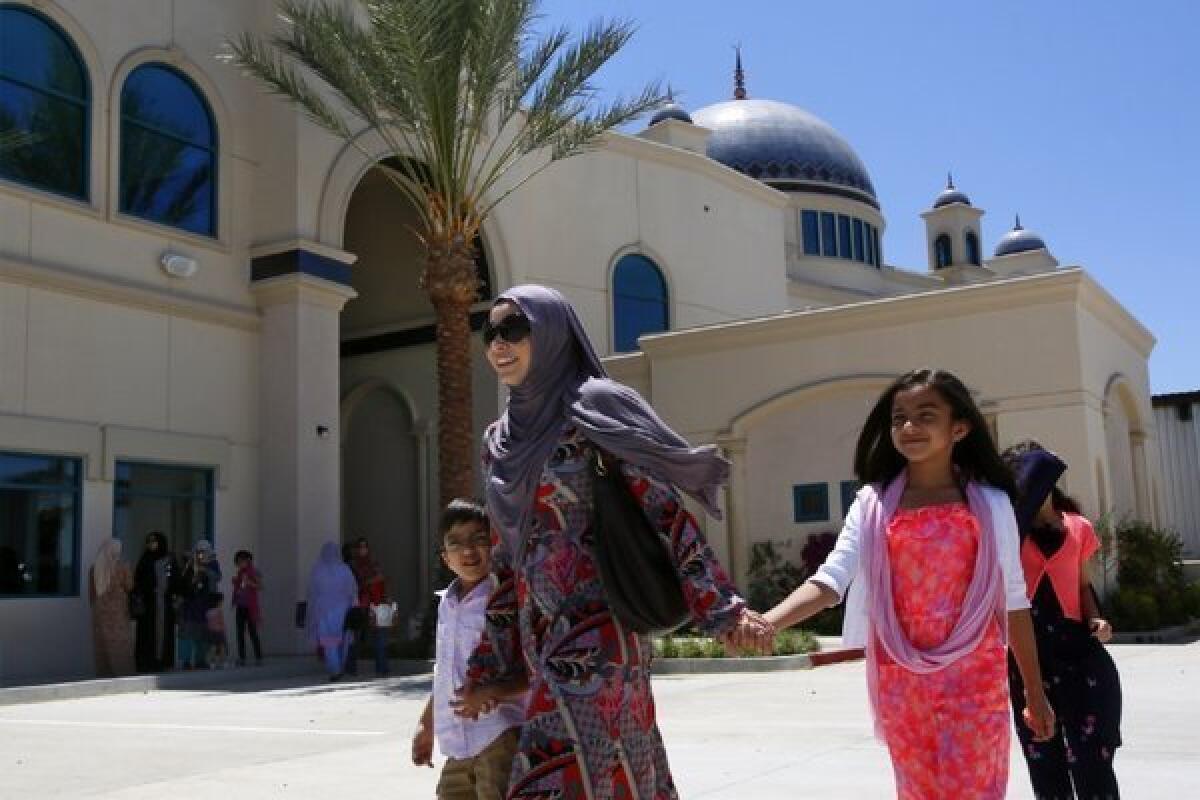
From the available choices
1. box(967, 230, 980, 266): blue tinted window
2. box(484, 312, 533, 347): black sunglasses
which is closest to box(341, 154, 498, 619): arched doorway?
box(484, 312, 533, 347): black sunglasses

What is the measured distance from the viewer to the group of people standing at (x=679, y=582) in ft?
11.0

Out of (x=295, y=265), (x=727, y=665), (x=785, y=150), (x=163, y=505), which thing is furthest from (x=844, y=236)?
(x=727, y=665)

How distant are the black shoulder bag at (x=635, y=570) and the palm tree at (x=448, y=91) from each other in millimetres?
12581

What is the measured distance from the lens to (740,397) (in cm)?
2133

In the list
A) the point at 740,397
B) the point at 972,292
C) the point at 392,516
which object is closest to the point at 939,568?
the point at 972,292

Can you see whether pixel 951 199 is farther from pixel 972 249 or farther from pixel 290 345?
pixel 290 345

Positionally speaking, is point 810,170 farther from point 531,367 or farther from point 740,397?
point 531,367

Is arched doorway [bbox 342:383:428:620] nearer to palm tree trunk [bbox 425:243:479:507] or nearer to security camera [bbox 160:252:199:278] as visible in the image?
palm tree trunk [bbox 425:243:479:507]

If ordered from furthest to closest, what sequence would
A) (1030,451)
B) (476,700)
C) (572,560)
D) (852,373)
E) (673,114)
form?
(673,114)
(852,373)
(1030,451)
(476,700)
(572,560)

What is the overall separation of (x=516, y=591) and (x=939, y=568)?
3.87ft

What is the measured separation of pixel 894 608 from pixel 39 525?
13798 millimetres

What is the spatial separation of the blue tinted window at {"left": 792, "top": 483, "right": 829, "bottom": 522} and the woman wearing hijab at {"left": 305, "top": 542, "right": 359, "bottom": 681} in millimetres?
8360

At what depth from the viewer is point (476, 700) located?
3723 mm

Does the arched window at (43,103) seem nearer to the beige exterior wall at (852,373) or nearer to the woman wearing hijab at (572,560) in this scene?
the beige exterior wall at (852,373)
